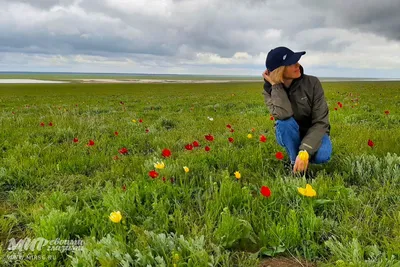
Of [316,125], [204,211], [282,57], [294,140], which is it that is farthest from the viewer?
[294,140]

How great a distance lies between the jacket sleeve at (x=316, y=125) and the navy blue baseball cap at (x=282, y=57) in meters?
0.54

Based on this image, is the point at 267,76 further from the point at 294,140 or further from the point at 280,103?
the point at 294,140

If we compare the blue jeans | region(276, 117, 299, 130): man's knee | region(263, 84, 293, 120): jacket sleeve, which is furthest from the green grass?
region(263, 84, 293, 120): jacket sleeve

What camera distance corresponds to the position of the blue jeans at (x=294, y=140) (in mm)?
3977

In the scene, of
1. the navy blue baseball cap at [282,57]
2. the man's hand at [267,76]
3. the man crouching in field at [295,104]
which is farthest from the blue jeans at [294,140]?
the navy blue baseball cap at [282,57]

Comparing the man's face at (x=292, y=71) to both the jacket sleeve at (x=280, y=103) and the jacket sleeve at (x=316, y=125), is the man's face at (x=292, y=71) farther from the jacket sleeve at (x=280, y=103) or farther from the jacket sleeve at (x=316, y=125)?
the jacket sleeve at (x=316, y=125)

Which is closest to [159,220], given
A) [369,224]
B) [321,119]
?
[369,224]

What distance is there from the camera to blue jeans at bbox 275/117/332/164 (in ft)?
13.0

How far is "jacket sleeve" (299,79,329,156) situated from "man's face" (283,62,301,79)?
334mm

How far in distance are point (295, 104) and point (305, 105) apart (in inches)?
5.0

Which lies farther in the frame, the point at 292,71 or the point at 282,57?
the point at 292,71

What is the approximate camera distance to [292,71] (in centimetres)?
381

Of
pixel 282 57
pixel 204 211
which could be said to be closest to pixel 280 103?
pixel 282 57

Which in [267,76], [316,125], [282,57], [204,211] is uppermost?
[282,57]
